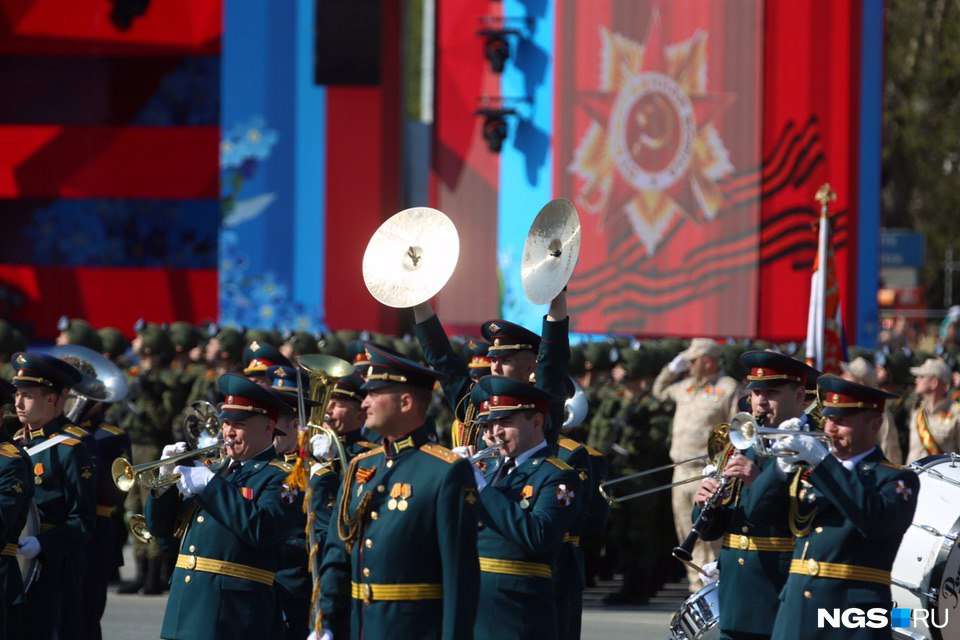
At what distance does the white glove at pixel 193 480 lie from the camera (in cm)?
641

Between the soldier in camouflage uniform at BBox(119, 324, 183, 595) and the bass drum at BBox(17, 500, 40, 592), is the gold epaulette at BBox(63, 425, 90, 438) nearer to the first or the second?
the bass drum at BBox(17, 500, 40, 592)

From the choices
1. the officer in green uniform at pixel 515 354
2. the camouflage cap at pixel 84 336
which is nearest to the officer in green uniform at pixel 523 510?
the officer in green uniform at pixel 515 354

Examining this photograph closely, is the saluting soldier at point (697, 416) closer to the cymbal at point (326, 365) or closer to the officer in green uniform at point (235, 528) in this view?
the cymbal at point (326, 365)

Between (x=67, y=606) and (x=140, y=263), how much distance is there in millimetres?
17794

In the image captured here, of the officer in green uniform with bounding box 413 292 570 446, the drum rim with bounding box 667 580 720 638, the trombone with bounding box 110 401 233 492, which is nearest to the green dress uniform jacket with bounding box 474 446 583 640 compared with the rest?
the officer in green uniform with bounding box 413 292 570 446

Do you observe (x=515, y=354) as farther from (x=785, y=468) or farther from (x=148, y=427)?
(x=148, y=427)

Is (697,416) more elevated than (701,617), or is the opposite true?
(697,416)

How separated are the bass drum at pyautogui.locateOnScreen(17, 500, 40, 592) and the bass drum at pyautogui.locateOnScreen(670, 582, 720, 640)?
312 centimetres

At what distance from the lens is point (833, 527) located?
628cm

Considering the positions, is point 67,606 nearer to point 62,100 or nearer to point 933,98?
point 62,100

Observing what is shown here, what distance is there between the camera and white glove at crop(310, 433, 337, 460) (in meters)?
7.58

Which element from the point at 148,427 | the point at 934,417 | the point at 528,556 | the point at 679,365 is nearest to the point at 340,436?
the point at 528,556

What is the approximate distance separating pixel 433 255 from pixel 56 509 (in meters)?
2.33

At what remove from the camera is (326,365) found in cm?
776
